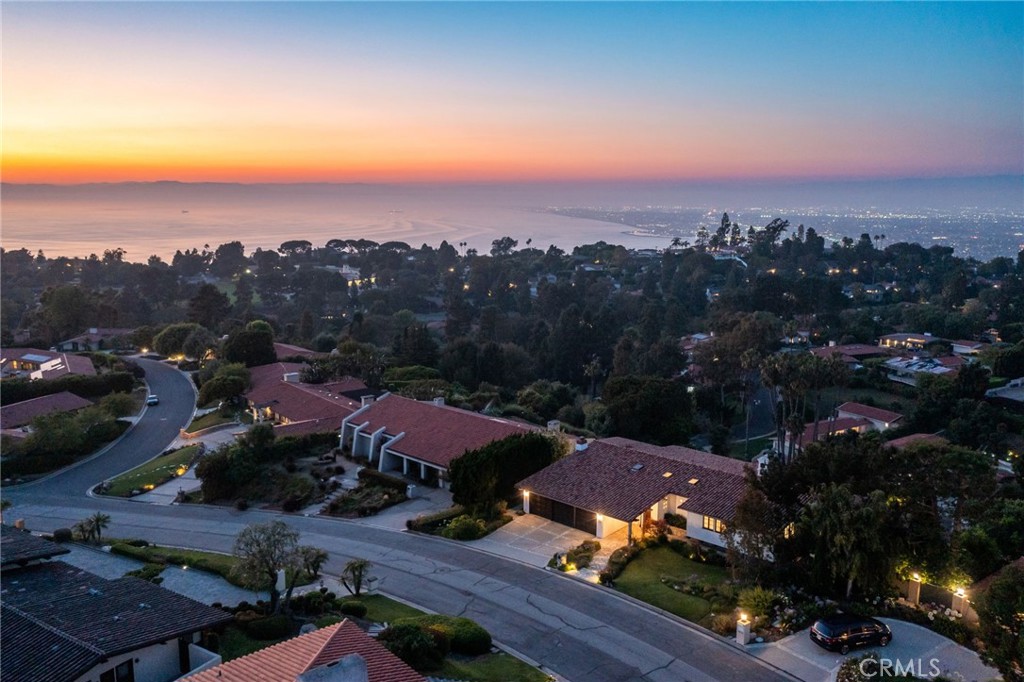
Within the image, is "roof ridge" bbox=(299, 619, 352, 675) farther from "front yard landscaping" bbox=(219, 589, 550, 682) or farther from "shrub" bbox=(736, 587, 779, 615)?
"shrub" bbox=(736, 587, 779, 615)

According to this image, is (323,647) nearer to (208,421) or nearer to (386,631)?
(386,631)

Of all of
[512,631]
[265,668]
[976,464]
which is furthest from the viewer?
[976,464]

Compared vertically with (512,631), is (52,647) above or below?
above

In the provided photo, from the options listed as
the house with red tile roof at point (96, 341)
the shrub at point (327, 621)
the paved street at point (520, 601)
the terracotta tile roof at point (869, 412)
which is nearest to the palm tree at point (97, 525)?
the paved street at point (520, 601)

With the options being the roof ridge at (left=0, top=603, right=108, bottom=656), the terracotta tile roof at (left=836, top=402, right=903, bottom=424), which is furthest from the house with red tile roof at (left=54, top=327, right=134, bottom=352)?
the terracotta tile roof at (left=836, top=402, right=903, bottom=424)

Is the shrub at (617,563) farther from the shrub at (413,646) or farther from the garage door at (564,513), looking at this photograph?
the shrub at (413,646)

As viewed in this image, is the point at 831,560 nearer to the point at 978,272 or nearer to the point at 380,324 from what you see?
the point at 380,324

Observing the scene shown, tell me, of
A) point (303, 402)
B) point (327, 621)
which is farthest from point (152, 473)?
point (327, 621)

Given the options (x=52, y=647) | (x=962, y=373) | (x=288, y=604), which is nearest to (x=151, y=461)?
(x=288, y=604)
